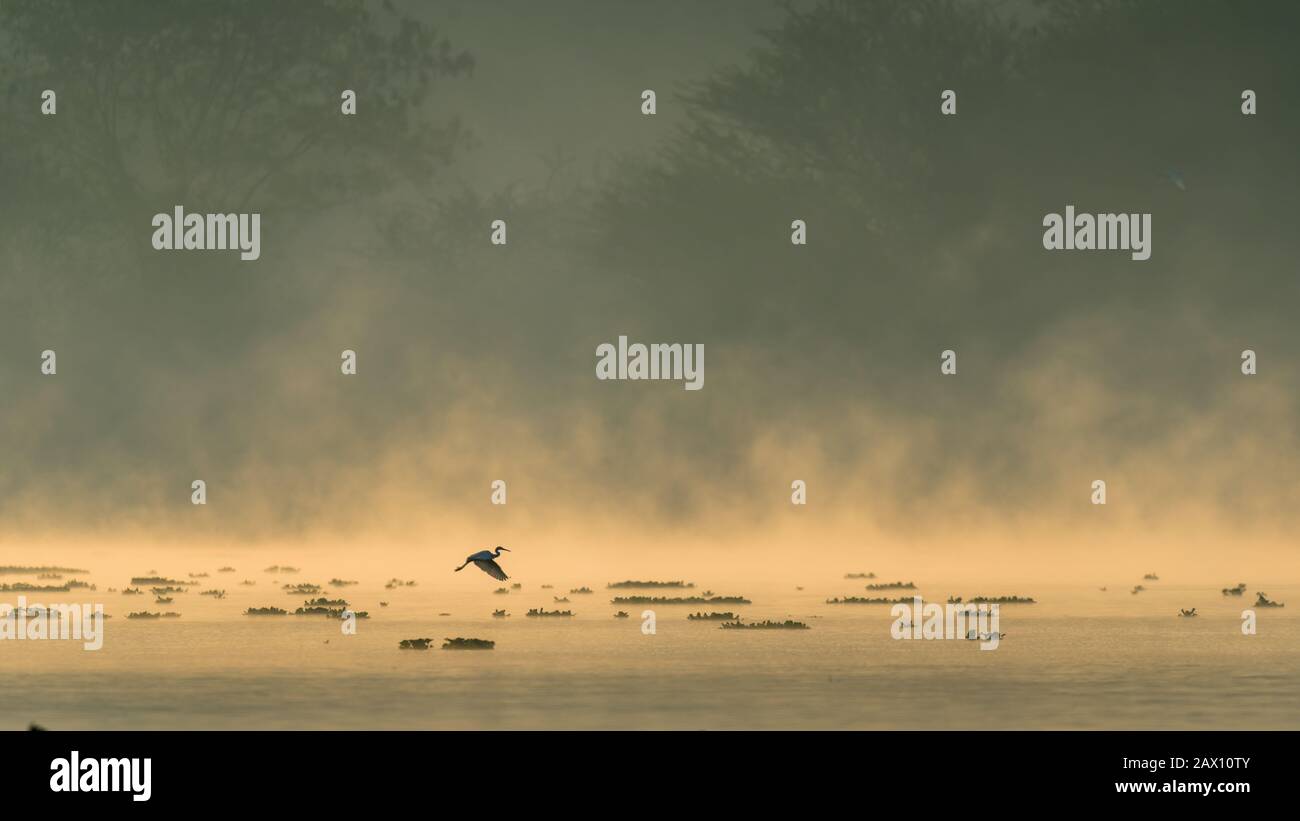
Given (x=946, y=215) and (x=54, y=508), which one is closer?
(x=54, y=508)

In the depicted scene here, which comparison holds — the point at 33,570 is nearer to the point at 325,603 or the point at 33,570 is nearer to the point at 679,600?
the point at 325,603

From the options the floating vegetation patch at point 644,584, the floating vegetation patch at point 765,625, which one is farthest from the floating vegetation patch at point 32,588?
the floating vegetation patch at point 765,625

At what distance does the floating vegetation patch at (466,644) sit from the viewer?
110 feet

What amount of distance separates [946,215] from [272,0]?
24.3 meters

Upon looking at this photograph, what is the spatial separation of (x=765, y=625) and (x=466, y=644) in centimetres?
658

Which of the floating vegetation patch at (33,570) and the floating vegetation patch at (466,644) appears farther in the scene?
the floating vegetation patch at (33,570)

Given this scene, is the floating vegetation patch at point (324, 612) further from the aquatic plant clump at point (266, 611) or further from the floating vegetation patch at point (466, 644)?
the floating vegetation patch at point (466, 644)

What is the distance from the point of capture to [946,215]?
233ft

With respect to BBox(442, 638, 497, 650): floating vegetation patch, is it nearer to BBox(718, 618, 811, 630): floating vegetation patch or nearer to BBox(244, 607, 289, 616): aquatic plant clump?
BBox(718, 618, 811, 630): floating vegetation patch

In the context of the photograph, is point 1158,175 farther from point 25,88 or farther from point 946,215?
point 25,88

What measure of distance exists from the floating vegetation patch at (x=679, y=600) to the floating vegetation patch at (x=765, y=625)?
507 centimetres

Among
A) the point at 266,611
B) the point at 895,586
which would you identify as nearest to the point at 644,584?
the point at 895,586
